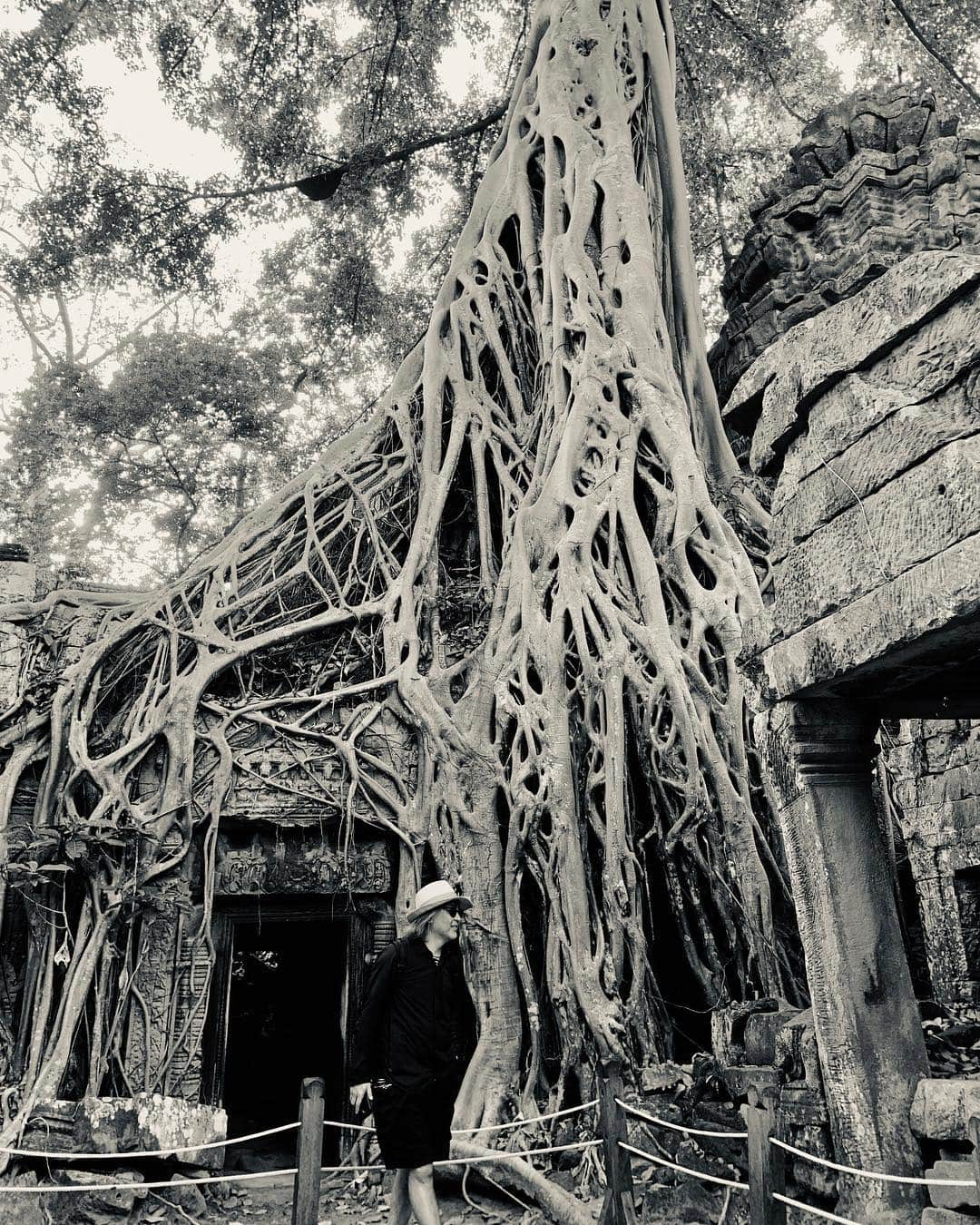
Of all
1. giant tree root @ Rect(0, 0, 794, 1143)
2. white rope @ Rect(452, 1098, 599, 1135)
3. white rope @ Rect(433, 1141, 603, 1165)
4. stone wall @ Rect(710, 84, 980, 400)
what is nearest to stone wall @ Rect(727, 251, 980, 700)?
white rope @ Rect(433, 1141, 603, 1165)

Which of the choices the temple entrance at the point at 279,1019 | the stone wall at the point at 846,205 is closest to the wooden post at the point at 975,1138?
the stone wall at the point at 846,205

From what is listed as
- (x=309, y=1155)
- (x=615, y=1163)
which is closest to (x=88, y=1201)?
(x=309, y=1155)

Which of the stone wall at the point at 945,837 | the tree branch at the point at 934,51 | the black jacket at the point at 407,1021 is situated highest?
the tree branch at the point at 934,51

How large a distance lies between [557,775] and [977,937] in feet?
6.78

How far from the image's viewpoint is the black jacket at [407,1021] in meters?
2.50

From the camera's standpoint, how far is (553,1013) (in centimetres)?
412

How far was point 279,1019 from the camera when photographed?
28.0 feet

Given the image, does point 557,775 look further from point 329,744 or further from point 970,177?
point 970,177

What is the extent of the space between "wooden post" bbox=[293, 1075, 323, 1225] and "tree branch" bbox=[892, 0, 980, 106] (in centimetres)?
816

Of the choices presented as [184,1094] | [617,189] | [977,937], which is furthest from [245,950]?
[617,189]

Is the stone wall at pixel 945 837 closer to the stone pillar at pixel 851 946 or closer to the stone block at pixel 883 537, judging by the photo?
the stone pillar at pixel 851 946

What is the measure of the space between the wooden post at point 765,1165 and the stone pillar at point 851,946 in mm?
121

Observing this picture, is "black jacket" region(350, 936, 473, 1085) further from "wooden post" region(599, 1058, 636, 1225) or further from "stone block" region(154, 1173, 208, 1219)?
"stone block" region(154, 1173, 208, 1219)

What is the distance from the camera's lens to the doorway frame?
475 centimetres
